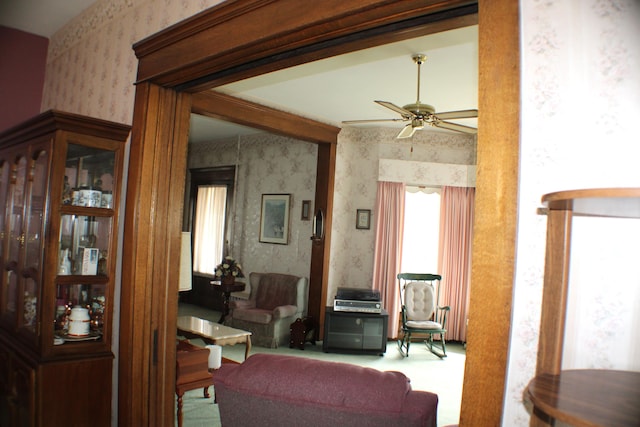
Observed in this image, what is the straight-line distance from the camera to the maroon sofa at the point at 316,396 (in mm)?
1531

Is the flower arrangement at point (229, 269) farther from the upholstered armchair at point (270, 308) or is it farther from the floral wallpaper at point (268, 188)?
the floral wallpaper at point (268, 188)

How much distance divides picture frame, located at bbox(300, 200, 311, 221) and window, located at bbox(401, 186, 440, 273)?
1.40 meters

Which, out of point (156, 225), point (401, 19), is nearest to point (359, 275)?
point (156, 225)

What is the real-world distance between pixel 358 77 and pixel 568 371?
3.88 metres

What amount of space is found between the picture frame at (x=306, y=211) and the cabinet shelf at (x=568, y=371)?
227 inches

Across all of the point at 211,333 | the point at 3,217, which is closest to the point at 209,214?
the point at 211,333

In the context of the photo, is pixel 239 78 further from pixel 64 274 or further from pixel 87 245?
pixel 64 274

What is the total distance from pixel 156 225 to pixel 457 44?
102 inches

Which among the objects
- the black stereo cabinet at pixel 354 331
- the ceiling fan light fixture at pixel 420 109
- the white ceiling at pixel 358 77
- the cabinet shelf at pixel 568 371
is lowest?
the black stereo cabinet at pixel 354 331

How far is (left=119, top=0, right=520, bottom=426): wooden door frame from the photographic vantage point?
1.10 metres

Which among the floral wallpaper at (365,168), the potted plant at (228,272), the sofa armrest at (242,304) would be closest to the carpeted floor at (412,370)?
the sofa armrest at (242,304)

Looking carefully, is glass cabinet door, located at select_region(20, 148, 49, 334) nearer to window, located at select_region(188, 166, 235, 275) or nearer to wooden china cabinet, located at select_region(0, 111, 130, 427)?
wooden china cabinet, located at select_region(0, 111, 130, 427)

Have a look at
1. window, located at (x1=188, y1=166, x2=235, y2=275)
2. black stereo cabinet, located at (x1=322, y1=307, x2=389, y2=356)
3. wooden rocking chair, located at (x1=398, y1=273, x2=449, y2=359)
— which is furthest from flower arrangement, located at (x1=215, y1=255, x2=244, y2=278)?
wooden rocking chair, located at (x1=398, y1=273, x2=449, y2=359)

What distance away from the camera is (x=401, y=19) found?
4.42 ft
